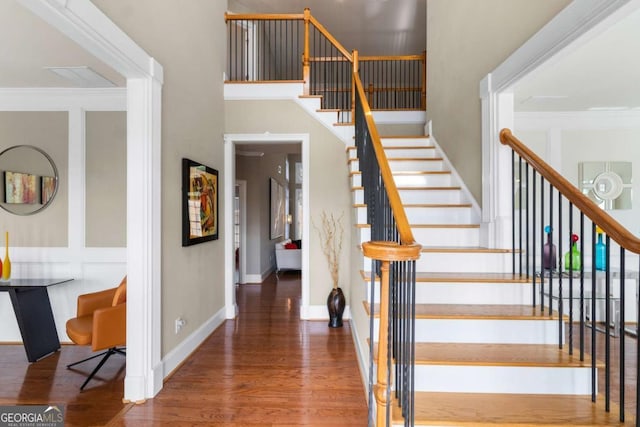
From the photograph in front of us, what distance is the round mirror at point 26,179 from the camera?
141 inches

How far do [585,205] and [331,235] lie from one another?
111 inches

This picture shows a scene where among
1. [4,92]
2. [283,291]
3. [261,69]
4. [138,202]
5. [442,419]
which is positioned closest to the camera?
[442,419]

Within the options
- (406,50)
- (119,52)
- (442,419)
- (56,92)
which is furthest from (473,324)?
(406,50)

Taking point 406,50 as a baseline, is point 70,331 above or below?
below

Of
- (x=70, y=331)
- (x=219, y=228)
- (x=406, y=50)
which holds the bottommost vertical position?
(x=70, y=331)

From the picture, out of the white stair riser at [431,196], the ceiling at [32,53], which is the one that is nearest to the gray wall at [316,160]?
the white stair riser at [431,196]

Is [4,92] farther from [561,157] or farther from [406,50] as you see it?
[406,50]

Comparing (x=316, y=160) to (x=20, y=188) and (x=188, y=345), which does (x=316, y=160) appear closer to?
(x=188, y=345)

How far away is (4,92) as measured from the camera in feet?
11.7

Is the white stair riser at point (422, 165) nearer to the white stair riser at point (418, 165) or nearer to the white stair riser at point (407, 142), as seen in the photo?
the white stair riser at point (418, 165)

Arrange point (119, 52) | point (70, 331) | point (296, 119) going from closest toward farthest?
point (119, 52) < point (70, 331) < point (296, 119)

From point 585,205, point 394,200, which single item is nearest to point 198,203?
point 394,200

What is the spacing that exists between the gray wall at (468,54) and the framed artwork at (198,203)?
8.84 feet

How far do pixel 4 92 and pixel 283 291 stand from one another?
175 inches
